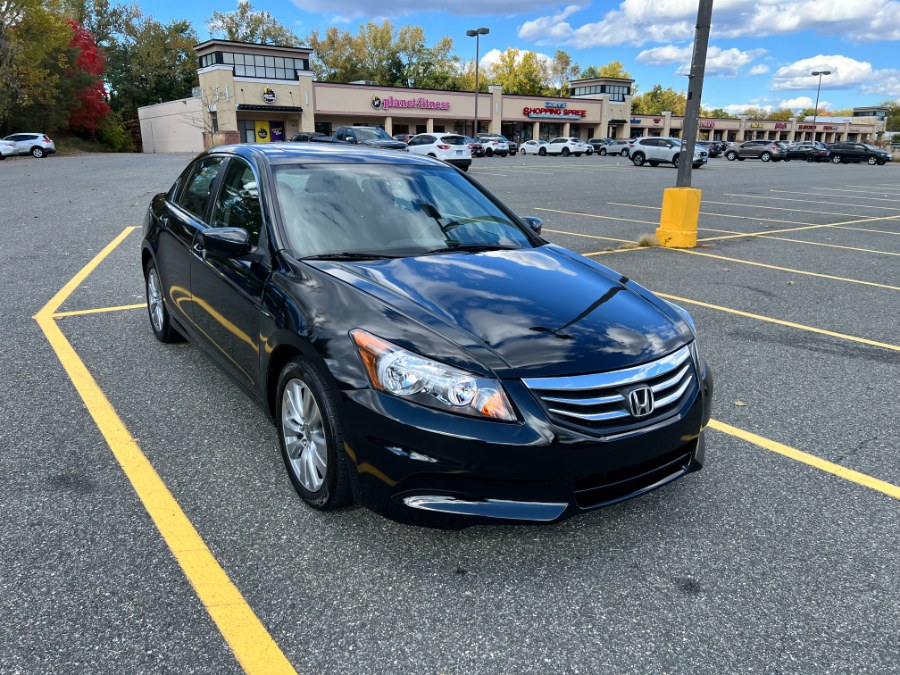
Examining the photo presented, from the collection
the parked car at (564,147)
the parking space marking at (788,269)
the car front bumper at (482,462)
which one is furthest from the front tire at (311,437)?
the parked car at (564,147)

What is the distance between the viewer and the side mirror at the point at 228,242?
339cm

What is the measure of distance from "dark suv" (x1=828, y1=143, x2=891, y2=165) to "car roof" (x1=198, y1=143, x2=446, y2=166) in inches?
2145

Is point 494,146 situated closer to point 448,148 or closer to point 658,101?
point 448,148

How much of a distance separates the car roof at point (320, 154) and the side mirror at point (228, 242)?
0.58 m

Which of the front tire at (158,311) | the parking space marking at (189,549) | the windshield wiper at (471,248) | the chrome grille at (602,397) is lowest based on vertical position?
the parking space marking at (189,549)

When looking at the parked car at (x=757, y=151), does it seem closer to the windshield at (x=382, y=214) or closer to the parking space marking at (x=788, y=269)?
the parking space marking at (x=788, y=269)

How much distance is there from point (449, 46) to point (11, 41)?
59955mm

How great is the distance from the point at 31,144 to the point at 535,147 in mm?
36348

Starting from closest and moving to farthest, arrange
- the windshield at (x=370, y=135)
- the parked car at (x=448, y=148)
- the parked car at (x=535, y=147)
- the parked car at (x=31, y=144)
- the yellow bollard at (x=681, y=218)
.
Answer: the yellow bollard at (x=681, y=218), the windshield at (x=370, y=135), the parked car at (x=448, y=148), the parked car at (x=31, y=144), the parked car at (x=535, y=147)

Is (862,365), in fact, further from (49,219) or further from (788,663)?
(49,219)

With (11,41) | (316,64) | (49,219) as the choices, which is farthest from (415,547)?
(316,64)

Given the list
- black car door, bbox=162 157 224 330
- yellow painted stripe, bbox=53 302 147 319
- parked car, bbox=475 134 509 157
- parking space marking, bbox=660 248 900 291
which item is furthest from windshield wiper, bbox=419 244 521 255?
parked car, bbox=475 134 509 157

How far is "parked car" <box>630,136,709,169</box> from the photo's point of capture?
36.6m

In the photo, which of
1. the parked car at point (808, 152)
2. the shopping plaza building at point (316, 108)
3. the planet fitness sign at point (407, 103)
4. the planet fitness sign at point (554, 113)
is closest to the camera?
the parked car at point (808, 152)
